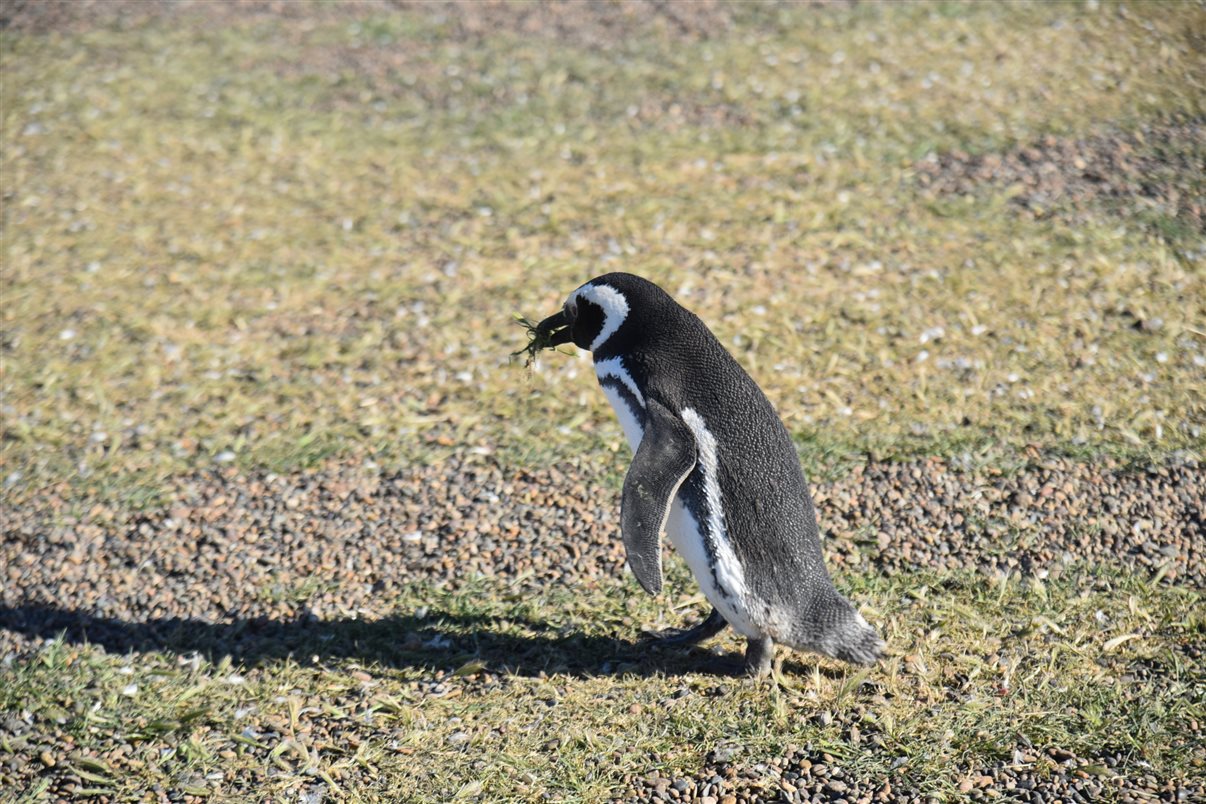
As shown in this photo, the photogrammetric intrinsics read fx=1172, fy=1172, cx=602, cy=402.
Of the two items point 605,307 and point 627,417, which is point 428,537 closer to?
point 627,417

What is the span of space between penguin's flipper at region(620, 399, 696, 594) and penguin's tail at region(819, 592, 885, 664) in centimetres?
59

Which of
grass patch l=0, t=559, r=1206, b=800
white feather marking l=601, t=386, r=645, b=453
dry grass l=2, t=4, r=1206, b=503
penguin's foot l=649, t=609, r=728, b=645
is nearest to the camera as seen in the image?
grass patch l=0, t=559, r=1206, b=800

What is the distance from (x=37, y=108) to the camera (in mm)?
8617

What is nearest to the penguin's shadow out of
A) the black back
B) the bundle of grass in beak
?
the black back

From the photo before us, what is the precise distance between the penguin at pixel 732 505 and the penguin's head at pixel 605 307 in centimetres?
17

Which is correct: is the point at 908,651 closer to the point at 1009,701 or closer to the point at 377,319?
the point at 1009,701

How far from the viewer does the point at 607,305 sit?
13.1 feet

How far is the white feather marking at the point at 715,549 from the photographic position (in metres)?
3.65

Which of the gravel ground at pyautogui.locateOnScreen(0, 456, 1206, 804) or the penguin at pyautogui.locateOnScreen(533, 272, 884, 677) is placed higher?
the penguin at pyautogui.locateOnScreen(533, 272, 884, 677)

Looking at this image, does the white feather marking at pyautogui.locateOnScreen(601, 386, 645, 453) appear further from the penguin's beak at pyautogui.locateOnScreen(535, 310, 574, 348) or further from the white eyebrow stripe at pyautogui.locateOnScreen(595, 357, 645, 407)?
the penguin's beak at pyautogui.locateOnScreen(535, 310, 574, 348)

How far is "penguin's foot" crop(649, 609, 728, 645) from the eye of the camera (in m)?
3.98

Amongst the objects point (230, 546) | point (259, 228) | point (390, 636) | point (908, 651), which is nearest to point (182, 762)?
point (390, 636)

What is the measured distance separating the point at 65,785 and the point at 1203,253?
233 inches

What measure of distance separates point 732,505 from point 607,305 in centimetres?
83
